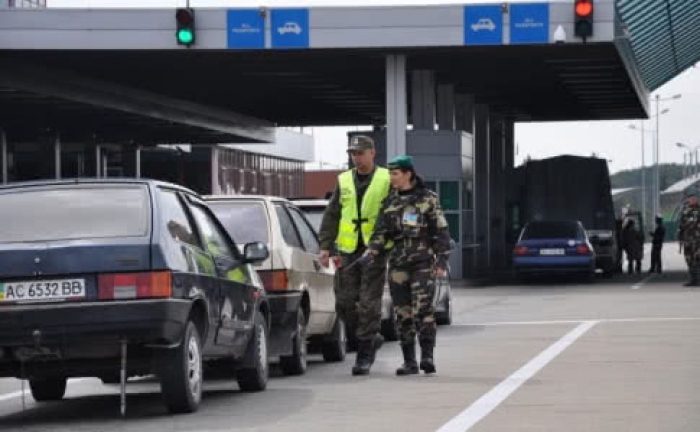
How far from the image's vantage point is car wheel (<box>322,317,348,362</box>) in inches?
644

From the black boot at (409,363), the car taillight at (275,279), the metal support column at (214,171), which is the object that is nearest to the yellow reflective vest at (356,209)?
the car taillight at (275,279)

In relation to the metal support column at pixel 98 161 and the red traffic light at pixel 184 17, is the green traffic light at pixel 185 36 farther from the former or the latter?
the metal support column at pixel 98 161

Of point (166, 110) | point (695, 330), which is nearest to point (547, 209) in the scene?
point (166, 110)

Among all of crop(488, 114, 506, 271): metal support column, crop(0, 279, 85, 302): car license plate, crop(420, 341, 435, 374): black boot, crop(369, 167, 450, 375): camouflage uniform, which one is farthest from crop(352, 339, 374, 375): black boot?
crop(488, 114, 506, 271): metal support column

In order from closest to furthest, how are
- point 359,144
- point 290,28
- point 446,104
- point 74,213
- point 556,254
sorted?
1. point 74,213
2. point 359,144
3. point 290,28
4. point 556,254
5. point 446,104

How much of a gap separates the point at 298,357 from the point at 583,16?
65.8 ft

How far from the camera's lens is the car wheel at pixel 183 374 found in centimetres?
1099

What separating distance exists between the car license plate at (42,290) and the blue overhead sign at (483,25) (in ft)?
90.9

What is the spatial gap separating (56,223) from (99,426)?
138cm

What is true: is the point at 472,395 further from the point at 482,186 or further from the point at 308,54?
the point at 482,186

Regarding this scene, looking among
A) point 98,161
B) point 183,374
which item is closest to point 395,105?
point 98,161

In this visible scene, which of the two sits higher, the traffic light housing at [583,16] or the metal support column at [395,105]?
the traffic light housing at [583,16]

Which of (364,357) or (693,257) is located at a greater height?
(693,257)

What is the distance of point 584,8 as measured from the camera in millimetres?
33625
